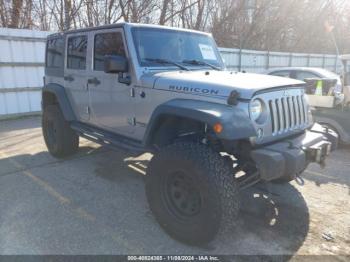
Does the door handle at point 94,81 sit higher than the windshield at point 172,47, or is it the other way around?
the windshield at point 172,47

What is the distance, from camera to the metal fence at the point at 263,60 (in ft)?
47.8

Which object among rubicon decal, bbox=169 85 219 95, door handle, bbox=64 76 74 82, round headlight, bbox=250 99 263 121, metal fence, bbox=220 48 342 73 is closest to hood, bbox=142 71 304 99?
rubicon decal, bbox=169 85 219 95

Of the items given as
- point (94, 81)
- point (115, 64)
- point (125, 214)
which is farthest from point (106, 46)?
point (125, 214)

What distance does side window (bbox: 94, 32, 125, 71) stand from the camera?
4082mm

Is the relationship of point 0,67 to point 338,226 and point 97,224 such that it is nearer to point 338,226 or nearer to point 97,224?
point 97,224

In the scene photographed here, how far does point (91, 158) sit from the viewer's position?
5.72 metres

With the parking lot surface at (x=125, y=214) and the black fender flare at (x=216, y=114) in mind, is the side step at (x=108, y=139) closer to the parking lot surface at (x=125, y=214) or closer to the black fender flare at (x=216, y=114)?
the parking lot surface at (x=125, y=214)

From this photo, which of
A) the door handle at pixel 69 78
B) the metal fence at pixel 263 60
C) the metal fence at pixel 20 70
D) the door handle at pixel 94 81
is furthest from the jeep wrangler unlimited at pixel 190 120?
the metal fence at pixel 263 60

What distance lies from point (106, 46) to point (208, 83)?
1.80 m

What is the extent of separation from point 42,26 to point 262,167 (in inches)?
593

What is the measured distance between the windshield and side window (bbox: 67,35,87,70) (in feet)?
3.87

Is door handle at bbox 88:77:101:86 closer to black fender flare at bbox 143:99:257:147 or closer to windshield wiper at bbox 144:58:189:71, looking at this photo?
windshield wiper at bbox 144:58:189:71

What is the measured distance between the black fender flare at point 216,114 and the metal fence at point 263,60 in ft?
A: 34.5

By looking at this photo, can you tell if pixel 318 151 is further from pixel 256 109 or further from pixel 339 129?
pixel 339 129
